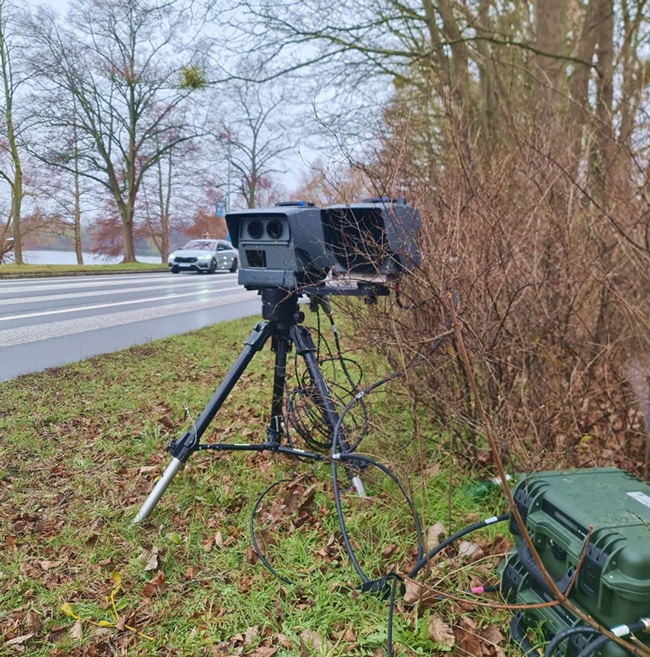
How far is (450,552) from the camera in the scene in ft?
7.58

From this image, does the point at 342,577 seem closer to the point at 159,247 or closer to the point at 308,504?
the point at 308,504

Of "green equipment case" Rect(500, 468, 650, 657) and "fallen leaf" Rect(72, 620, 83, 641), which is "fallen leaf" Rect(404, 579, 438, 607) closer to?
"green equipment case" Rect(500, 468, 650, 657)

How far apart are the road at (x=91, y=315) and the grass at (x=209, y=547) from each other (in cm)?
132

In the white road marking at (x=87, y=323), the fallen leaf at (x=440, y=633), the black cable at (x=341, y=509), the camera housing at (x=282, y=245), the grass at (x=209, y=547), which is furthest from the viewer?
the white road marking at (x=87, y=323)

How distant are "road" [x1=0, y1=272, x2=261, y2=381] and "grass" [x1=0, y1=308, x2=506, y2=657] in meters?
1.32

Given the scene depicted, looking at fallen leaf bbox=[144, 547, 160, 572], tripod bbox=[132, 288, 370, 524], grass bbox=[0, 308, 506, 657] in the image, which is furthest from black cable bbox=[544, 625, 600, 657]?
fallen leaf bbox=[144, 547, 160, 572]

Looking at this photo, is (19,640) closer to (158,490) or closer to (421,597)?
(158,490)

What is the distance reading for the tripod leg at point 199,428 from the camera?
8.26 feet

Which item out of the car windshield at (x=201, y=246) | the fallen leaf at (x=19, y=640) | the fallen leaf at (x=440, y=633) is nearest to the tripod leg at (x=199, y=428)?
the fallen leaf at (x=19, y=640)

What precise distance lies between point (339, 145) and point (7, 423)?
321 cm

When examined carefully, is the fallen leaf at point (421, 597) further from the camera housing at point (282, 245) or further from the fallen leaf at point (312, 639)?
the camera housing at point (282, 245)

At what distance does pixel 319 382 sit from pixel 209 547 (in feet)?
3.18

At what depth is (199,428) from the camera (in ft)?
8.31

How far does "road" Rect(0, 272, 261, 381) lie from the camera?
6.28 m
